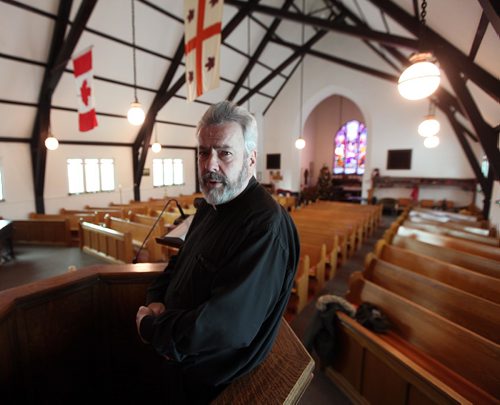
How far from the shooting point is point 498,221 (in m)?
5.53

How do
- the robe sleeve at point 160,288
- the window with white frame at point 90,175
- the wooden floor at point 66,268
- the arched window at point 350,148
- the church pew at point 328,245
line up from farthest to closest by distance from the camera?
the arched window at point 350,148 → the window with white frame at point 90,175 → the church pew at point 328,245 → the wooden floor at point 66,268 → the robe sleeve at point 160,288

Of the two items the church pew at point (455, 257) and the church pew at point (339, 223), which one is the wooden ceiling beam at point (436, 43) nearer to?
the church pew at point (455, 257)

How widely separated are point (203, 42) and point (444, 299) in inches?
174

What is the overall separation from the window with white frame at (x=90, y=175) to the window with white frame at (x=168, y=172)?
5.69 feet

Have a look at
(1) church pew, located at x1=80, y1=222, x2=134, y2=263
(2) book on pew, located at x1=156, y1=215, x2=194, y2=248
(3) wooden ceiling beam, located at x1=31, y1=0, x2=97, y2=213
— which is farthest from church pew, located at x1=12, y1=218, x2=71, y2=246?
(2) book on pew, located at x1=156, y1=215, x2=194, y2=248

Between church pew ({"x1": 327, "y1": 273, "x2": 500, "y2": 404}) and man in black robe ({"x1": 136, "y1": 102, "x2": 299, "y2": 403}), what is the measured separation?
50.8 inches

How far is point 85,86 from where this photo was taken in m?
4.88

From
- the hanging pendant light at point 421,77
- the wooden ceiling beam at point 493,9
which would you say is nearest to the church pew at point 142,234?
the hanging pendant light at point 421,77

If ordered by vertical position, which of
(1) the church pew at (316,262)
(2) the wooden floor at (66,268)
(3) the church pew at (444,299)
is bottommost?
(2) the wooden floor at (66,268)

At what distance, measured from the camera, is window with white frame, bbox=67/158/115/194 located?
824 cm

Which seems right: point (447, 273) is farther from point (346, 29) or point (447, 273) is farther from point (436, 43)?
point (346, 29)

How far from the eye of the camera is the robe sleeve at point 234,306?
0.73 meters

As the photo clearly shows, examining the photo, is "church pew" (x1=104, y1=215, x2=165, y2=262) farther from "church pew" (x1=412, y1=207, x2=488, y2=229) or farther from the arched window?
the arched window

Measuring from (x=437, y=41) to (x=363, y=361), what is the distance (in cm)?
464
